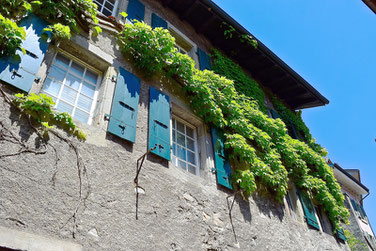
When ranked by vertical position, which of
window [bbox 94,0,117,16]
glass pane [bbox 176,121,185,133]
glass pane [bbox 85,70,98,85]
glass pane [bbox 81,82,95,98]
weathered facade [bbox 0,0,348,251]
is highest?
window [bbox 94,0,117,16]

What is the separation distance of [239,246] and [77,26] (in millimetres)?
4144

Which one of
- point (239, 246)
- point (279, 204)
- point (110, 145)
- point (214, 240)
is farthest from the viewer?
point (279, 204)

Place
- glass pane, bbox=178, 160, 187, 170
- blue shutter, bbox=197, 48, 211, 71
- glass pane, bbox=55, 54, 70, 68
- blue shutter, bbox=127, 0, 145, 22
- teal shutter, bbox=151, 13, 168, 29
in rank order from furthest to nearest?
blue shutter, bbox=197, 48, 211, 71, teal shutter, bbox=151, 13, 168, 29, blue shutter, bbox=127, 0, 145, 22, glass pane, bbox=178, 160, 187, 170, glass pane, bbox=55, 54, 70, 68

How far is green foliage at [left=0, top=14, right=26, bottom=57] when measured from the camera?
314cm

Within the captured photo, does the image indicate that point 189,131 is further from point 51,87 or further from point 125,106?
point 51,87

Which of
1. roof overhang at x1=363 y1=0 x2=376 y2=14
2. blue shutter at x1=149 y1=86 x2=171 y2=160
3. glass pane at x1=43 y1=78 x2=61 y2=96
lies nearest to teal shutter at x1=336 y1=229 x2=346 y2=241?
blue shutter at x1=149 y1=86 x2=171 y2=160

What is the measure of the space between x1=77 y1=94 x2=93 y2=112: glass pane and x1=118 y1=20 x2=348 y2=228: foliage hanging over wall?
1163 millimetres

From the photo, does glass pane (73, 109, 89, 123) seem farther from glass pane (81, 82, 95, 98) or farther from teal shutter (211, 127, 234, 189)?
teal shutter (211, 127, 234, 189)

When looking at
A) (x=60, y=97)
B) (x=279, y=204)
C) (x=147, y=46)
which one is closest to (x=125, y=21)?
(x=147, y=46)

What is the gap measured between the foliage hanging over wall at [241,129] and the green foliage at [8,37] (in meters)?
1.82

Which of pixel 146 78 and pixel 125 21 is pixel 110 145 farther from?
pixel 125 21

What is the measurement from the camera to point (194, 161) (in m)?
4.97

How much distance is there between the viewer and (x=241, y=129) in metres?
5.80

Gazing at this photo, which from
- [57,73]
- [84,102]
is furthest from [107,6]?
[84,102]
